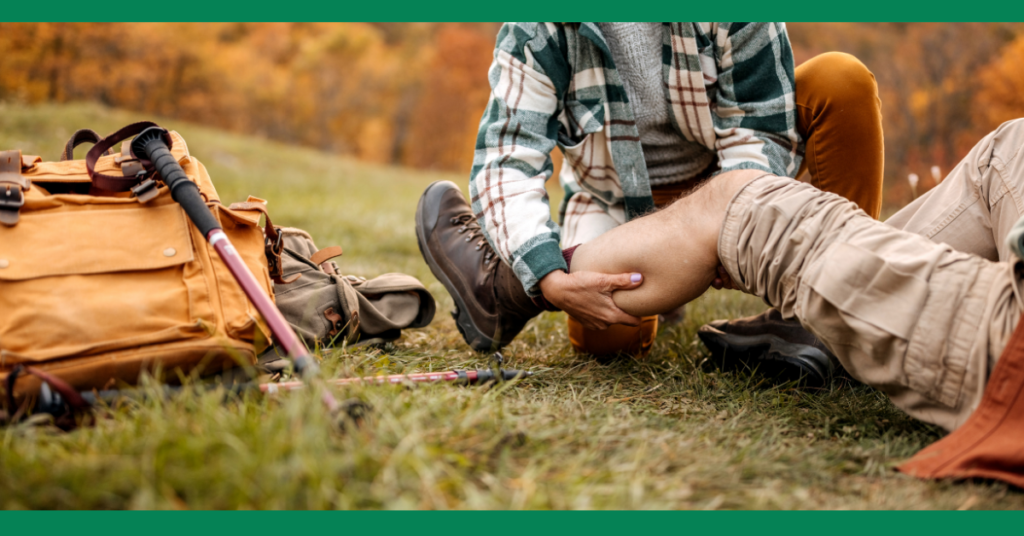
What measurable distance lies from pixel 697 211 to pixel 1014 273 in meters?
0.75

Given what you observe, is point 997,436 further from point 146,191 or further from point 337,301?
point 146,191

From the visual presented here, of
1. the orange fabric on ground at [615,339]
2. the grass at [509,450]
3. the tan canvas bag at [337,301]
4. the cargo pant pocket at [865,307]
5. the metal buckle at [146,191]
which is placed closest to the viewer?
the grass at [509,450]

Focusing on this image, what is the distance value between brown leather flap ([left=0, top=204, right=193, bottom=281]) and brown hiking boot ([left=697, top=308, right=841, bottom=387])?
1703mm

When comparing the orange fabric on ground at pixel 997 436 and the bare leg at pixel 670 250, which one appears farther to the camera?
the bare leg at pixel 670 250

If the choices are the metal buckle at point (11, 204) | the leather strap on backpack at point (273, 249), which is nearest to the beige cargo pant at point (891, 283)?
the leather strap on backpack at point (273, 249)

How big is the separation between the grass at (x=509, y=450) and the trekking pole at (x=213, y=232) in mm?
126

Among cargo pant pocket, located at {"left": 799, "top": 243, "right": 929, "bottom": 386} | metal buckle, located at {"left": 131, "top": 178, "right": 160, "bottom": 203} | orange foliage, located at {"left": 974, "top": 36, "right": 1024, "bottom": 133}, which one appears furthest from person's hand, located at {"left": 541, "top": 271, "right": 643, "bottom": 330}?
orange foliage, located at {"left": 974, "top": 36, "right": 1024, "bottom": 133}

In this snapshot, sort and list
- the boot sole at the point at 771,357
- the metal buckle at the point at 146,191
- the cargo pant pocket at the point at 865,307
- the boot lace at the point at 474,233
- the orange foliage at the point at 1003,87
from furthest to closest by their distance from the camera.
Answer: the orange foliage at the point at 1003,87 < the boot lace at the point at 474,233 < the boot sole at the point at 771,357 < the metal buckle at the point at 146,191 < the cargo pant pocket at the point at 865,307

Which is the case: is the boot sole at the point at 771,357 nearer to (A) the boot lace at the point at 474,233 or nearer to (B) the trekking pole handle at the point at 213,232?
(A) the boot lace at the point at 474,233

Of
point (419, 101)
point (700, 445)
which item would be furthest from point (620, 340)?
point (419, 101)

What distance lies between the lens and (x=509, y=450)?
142 centimetres

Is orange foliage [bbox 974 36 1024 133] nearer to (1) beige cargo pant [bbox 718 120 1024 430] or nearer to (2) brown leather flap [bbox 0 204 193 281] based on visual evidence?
(1) beige cargo pant [bbox 718 120 1024 430]

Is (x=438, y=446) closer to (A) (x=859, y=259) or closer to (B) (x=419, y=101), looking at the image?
(A) (x=859, y=259)

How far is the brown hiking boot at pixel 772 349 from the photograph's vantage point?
2135mm
